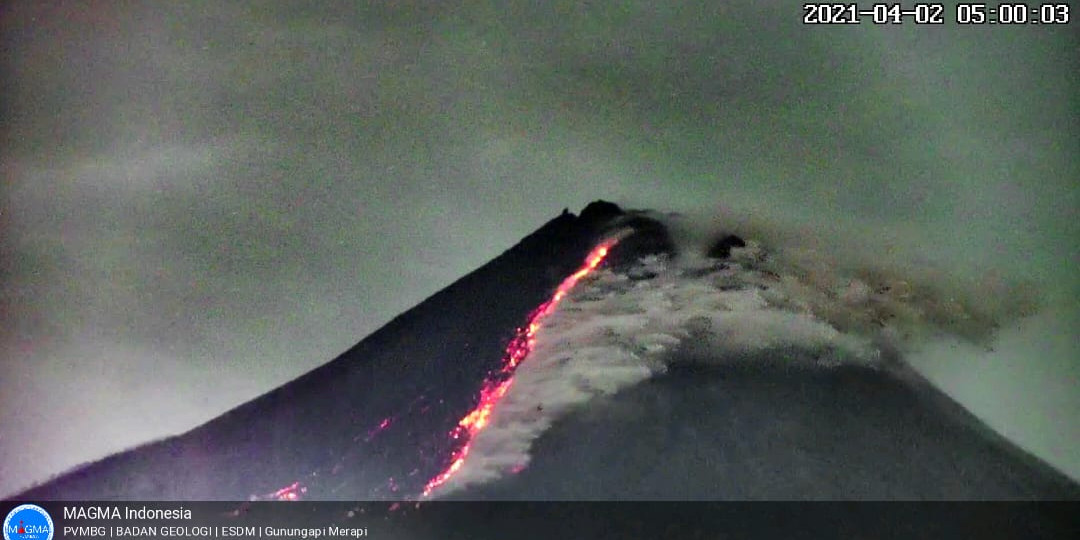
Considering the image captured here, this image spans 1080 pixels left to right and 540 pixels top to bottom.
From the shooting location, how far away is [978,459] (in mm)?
1978

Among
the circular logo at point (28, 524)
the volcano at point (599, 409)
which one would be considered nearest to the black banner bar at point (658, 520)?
the volcano at point (599, 409)

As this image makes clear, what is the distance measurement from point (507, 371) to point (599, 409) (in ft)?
0.69

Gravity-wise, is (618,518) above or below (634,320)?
below

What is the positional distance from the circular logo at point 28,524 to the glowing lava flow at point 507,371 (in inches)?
30.7

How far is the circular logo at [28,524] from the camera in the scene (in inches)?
79.4

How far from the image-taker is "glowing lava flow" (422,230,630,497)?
2.00 metres

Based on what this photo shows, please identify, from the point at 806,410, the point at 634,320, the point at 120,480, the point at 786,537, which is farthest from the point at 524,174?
the point at 120,480

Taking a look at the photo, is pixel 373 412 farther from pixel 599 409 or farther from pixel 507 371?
pixel 599 409

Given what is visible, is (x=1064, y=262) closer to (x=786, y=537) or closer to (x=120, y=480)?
(x=786, y=537)

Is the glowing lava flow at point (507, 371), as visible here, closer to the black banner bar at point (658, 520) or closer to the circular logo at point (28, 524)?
the black banner bar at point (658, 520)

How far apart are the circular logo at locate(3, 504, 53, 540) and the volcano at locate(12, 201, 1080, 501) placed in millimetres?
33

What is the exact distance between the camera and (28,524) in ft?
6.64

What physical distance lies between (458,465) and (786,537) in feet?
2.17

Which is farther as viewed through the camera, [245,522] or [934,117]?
[934,117]
